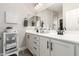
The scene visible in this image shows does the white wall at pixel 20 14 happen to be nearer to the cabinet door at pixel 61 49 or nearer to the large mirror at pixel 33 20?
the large mirror at pixel 33 20

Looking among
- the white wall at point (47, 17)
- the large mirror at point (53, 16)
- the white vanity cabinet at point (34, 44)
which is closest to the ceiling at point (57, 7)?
the large mirror at point (53, 16)

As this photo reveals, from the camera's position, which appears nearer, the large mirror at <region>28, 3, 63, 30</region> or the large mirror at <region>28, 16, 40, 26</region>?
the large mirror at <region>28, 3, 63, 30</region>

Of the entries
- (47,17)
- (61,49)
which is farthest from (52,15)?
(61,49)

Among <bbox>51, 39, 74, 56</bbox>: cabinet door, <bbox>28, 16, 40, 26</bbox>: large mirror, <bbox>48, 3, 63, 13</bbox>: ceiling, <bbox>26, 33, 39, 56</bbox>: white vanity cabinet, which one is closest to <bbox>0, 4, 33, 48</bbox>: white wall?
<bbox>28, 16, 40, 26</bbox>: large mirror

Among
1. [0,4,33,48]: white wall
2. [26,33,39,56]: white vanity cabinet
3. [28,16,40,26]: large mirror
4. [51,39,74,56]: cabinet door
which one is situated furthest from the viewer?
[28,16,40,26]: large mirror

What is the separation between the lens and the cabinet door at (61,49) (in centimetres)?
88

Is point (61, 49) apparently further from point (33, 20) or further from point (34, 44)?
point (33, 20)

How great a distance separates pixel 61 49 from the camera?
3.39 feet

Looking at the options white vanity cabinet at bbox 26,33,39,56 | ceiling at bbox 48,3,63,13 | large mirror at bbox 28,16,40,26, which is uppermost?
ceiling at bbox 48,3,63,13

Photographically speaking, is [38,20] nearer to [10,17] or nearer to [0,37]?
[10,17]

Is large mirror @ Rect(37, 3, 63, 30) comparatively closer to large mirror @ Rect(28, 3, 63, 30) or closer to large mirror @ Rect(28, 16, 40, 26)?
large mirror @ Rect(28, 3, 63, 30)

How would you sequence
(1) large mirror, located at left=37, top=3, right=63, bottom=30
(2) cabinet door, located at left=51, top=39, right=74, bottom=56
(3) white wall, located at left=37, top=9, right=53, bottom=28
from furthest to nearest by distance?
(3) white wall, located at left=37, top=9, right=53, bottom=28 < (1) large mirror, located at left=37, top=3, right=63, bottom=30 < (2) cabinet door, located at left=51, top=39, right=74, bottom=56

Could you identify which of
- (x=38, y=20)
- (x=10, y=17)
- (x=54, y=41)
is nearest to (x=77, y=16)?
(x=54, y=41)

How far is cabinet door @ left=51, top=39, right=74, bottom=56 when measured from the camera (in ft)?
2.89
